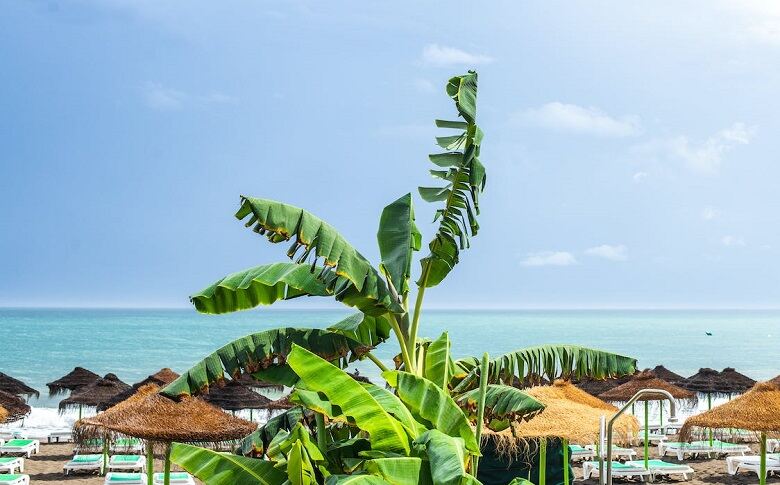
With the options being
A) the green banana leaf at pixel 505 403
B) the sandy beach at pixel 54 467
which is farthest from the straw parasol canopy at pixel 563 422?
the sandy beach at pixel 54 467

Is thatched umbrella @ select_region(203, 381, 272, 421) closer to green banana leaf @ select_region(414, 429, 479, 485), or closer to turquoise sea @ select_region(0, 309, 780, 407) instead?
green banana leaf @ select_region(414, 429, 479, 485)

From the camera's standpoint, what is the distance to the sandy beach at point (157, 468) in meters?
16.6

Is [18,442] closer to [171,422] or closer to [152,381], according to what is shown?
[152,381]

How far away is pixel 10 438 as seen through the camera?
70.9ft

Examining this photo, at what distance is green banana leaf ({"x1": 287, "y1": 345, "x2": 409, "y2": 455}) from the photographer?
591cm

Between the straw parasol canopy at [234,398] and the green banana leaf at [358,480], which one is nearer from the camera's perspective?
the green banana leaf at [358,480]

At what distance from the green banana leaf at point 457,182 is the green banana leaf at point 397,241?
0.95ft

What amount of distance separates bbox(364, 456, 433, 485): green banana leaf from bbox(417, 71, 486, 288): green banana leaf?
8.35 ft

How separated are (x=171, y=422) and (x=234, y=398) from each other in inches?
311

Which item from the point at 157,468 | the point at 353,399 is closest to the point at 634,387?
the point at 157,468

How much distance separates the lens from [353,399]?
5922 mm

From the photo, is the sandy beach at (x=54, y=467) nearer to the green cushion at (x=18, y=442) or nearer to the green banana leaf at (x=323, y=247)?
the green cushion at (x=18, y=442)

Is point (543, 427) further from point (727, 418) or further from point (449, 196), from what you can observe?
point (449, 196)

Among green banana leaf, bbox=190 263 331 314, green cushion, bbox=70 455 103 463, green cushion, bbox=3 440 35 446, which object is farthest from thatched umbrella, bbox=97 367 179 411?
green banana leaf, bbox=190 263 331 314
